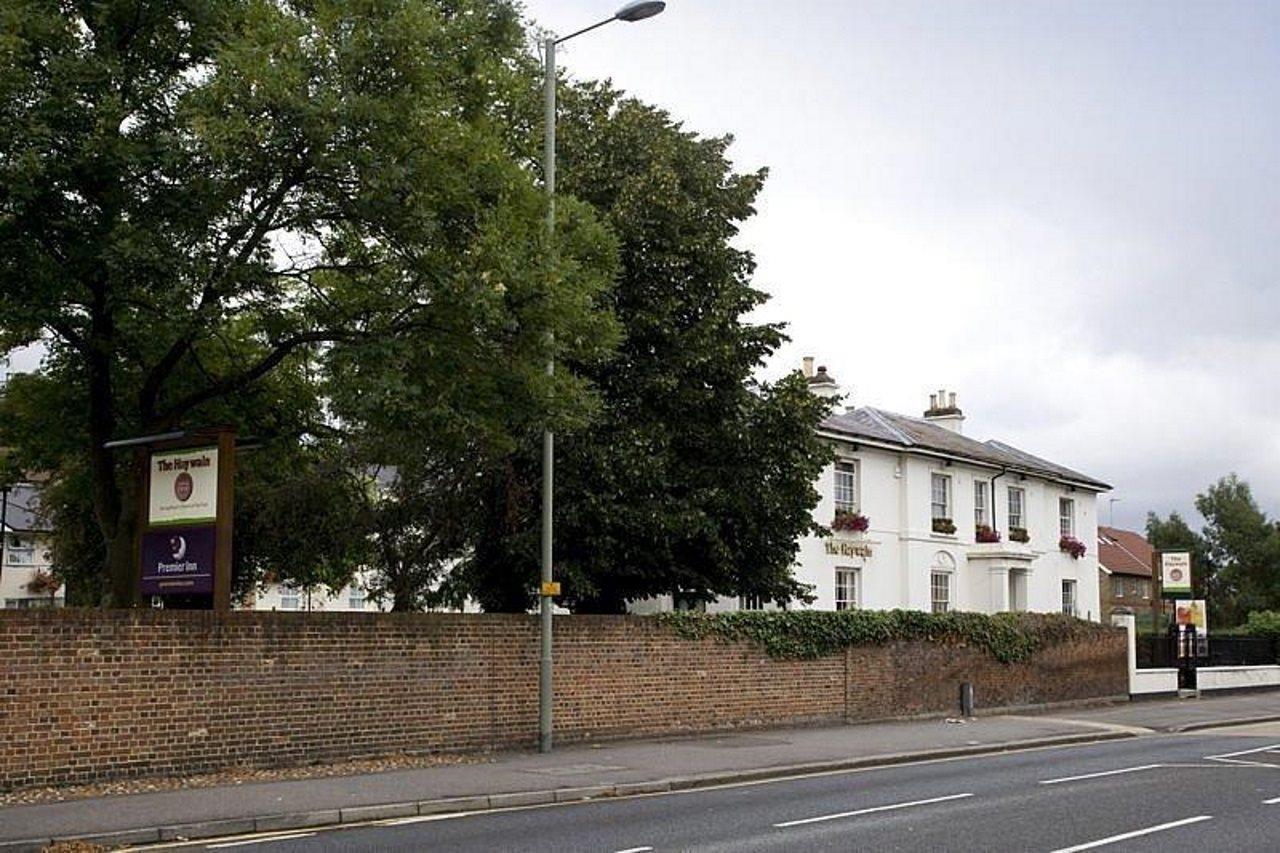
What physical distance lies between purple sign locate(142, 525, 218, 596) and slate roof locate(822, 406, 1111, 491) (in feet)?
74.5

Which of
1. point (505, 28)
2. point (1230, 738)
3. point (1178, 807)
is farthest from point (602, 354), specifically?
point (1230, 738)

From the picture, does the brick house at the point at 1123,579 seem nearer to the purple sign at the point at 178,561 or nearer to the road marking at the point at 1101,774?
the road marking at the point at 1101,774

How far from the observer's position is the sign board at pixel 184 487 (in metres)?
17.0

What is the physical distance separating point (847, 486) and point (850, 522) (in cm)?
128

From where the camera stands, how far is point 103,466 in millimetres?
18797

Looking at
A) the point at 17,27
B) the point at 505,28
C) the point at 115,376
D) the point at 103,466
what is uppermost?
the point at 505,28

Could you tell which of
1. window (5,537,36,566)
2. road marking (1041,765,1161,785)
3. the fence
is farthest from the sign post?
window (5,537,36,566)

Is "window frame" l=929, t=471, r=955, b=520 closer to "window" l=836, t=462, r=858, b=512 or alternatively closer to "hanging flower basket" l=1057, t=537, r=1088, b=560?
"window" l=836, t=462, r=858, b=512

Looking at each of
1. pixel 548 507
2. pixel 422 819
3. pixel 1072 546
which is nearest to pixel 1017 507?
pixel 1072 546

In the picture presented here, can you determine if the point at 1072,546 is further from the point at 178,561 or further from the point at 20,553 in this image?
the point at 20,553

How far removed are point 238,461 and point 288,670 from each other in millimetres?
7314

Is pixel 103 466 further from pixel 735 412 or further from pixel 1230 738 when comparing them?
pixel 1230 738

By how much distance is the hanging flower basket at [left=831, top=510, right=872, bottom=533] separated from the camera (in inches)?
1501

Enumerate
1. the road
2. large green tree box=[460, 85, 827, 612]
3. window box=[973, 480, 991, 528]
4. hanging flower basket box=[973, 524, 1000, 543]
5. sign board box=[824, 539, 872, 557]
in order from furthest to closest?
window box=[973, 480, 991, 528]
hanging flower basket box=[973, 524, 1000, 543]
sign board box=[824, 539, 872, 557]
large green tree box=[460, 85, 827, 612]
the road
